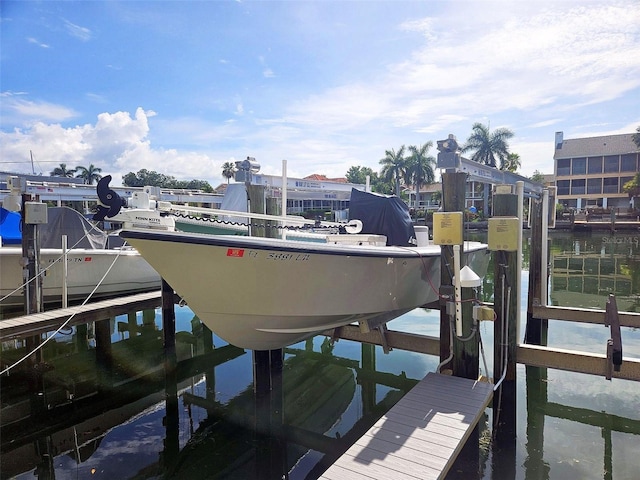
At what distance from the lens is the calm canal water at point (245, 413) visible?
5.12 m

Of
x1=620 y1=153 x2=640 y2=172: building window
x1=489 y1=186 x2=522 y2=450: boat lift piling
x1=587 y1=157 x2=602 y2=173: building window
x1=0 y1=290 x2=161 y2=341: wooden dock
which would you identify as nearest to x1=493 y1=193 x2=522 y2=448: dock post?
x1=489 y1=186 x2=522 y2=450: boat lift piling

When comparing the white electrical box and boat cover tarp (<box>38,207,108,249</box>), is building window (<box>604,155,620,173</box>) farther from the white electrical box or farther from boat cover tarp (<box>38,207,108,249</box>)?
the white electrical box

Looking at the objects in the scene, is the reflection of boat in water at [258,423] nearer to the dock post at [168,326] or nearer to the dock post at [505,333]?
the dock post at [168,326]

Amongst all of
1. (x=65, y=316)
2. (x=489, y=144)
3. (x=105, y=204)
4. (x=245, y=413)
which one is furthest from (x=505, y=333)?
(x=489, y=144)

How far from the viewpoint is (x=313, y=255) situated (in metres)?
5.30

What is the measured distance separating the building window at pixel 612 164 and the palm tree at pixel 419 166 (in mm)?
19413

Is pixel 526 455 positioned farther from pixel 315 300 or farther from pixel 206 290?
pixel 206 290

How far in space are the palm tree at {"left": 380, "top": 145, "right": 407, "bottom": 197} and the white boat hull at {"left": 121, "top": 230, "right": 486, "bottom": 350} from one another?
48.0 m

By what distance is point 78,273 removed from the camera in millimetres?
11516

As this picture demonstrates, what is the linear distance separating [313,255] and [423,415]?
2.13 meters

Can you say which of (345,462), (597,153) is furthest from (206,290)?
(597,153)

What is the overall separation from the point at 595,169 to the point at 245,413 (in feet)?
185

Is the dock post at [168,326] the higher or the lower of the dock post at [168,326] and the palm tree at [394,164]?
the lower

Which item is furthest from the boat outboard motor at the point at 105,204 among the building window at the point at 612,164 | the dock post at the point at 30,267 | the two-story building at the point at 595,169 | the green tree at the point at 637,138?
the building window at the point at 612,164
